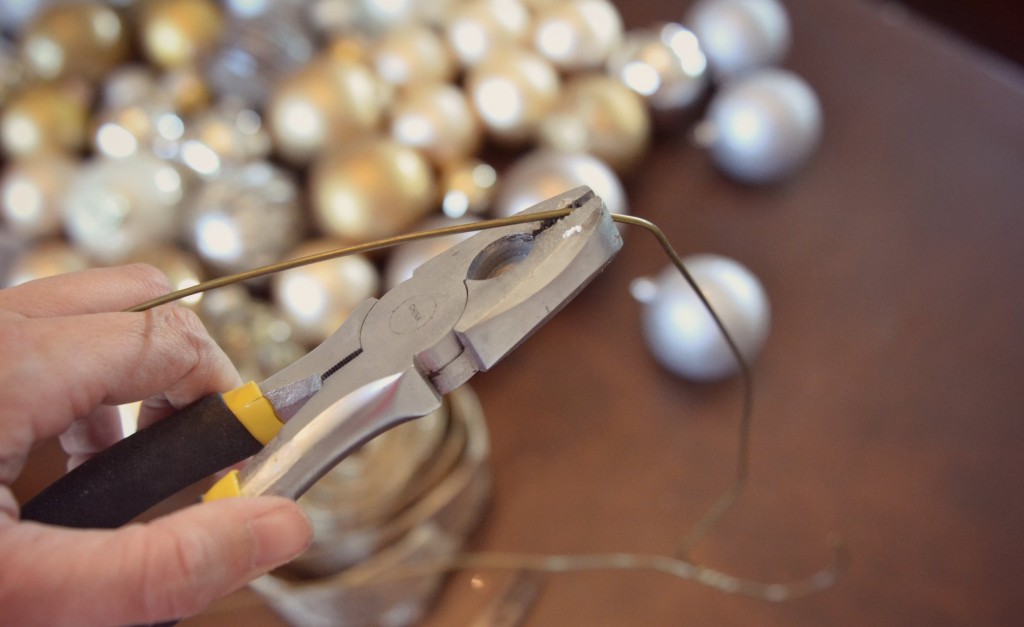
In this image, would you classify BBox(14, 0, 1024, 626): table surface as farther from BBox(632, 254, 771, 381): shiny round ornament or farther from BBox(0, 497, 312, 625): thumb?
BBox(0, 497, 312, 625): thumb

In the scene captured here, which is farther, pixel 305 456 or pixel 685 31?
pixel 685 31

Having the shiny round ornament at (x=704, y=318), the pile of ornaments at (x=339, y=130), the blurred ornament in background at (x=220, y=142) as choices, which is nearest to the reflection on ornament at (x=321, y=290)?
the pile of ornaments at (x=339, y=130)

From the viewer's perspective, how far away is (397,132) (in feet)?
2.15

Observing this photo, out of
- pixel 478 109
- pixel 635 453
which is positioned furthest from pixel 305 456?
pixel 478 109

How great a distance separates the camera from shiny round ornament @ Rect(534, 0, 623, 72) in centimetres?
68

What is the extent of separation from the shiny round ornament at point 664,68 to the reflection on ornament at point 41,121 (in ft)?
1.48

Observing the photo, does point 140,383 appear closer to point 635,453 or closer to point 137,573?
point 137,573

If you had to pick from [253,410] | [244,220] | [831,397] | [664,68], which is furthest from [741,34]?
[253,410]

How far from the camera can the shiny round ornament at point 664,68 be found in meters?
0.67

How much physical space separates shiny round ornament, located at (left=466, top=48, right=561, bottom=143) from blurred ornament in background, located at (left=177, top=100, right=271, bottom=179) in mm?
180

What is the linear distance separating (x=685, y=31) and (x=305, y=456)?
528mm

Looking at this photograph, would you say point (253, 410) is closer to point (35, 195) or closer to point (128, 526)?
point (128, 526)

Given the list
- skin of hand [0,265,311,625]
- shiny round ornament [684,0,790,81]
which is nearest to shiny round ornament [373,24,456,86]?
shiny round ornament [684,0,790,81]

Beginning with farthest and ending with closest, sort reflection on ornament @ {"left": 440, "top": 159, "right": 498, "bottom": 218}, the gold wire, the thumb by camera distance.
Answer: reflection on ornament @ {"left": 440, "top": 159, "right": 498, "bottom": 218}, the gold wire, the thumb
